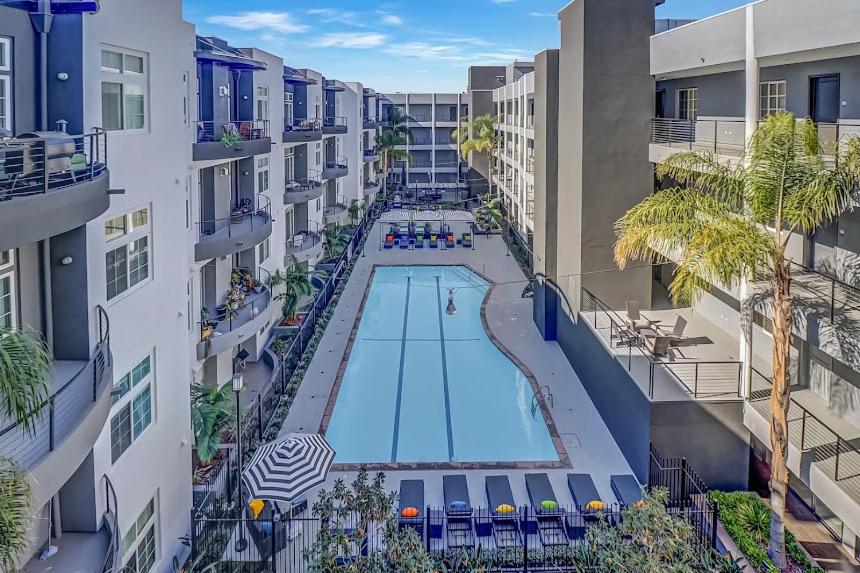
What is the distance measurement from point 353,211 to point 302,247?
16218 mm

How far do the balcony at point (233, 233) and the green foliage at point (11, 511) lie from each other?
11.7 meters

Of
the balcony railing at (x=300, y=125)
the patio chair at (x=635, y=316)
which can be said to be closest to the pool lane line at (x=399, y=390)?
the patio chair at (x=635, y=316)

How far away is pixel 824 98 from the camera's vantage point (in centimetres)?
1479

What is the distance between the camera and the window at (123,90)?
34.4 feet

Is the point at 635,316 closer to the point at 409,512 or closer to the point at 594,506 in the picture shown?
the point at 594,506

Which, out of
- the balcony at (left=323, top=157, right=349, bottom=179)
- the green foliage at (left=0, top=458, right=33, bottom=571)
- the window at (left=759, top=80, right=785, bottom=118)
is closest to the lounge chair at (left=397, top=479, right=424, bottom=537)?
the green foliage at (left=0, top=458, right=33, bottom=571)

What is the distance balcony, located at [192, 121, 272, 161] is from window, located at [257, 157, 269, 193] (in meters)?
2.44

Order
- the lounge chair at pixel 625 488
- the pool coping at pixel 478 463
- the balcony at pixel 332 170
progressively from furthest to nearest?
1. the balcony at pixel 332 170
2. the pool coping at pixel 478 463
3. the lounge chair at pixel 625 488

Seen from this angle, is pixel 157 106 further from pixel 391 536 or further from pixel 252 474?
pixel 391 536

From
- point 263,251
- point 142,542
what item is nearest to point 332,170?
point 263,251

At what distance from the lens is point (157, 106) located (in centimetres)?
1198

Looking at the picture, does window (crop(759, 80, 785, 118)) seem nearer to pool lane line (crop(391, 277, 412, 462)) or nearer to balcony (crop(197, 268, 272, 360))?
pool lane line (crop(391, 277, 412, 462))

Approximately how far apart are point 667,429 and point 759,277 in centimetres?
363

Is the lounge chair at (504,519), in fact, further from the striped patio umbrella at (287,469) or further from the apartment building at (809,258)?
the apartment building at (809,258)
